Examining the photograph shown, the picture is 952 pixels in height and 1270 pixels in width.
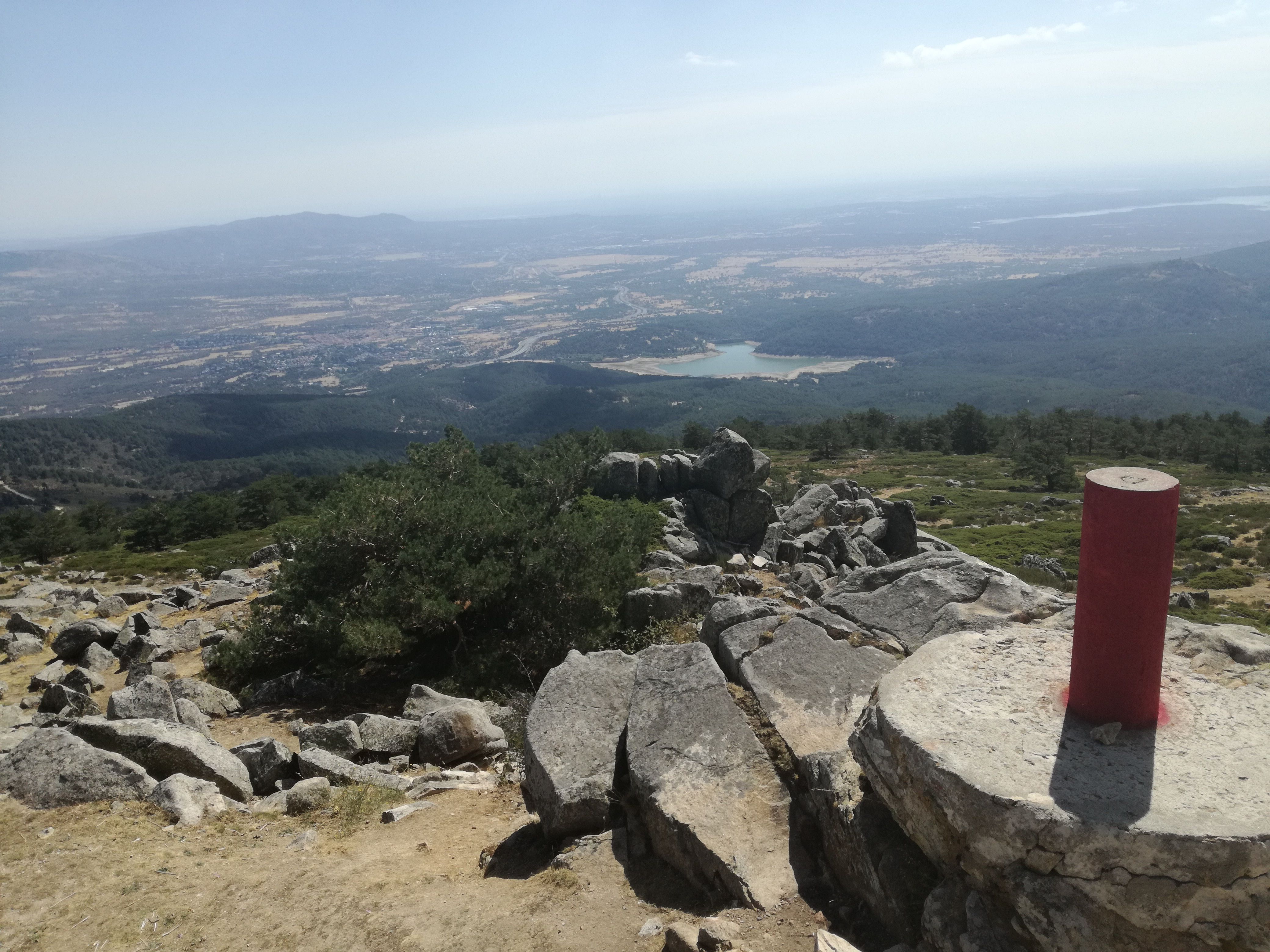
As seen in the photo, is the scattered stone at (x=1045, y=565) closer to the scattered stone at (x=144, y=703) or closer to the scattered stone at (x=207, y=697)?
the scattered stone at (x=207, y=697)

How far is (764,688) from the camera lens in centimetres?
1241

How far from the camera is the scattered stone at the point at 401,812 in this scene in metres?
12.5

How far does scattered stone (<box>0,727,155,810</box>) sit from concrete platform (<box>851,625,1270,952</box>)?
11.8 meters

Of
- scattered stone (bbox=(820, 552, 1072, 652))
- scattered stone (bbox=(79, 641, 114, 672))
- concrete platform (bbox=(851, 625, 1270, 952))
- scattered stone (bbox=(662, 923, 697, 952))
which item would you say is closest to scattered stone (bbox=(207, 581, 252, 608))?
scattered stone (bbox=(79, 641, 114, 672))

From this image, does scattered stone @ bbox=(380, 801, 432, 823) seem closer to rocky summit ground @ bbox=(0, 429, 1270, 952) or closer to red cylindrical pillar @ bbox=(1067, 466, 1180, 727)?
rocky summit ground @ bbox=(0, 429, 1270, 952)

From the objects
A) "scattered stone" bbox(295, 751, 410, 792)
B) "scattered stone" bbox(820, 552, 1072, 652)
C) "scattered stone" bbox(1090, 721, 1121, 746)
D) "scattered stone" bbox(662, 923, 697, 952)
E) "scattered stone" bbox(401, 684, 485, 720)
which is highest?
"scattered stone" bbox(1090, 721, 1121, 746)

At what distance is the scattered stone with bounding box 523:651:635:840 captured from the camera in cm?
1132

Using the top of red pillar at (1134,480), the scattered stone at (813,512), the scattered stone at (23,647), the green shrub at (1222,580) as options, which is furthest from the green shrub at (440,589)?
the green shrub at (1222,580)

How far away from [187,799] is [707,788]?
8.64m

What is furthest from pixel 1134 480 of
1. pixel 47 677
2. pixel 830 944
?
pixel 47 677

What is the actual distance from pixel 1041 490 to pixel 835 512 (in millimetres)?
39586

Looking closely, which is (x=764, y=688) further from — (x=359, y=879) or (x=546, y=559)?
(x=546, y=559)

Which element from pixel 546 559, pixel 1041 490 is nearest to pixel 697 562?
pixel 546 559

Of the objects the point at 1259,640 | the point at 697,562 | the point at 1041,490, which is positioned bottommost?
the point at 1041,490
